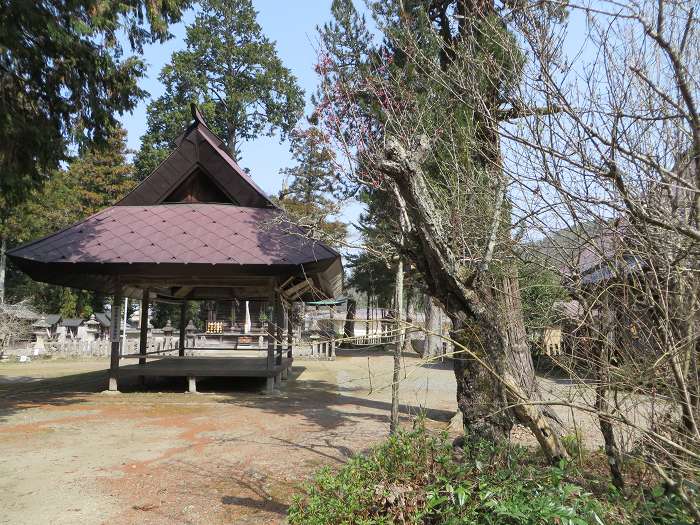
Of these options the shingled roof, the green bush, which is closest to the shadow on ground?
the shingled roof

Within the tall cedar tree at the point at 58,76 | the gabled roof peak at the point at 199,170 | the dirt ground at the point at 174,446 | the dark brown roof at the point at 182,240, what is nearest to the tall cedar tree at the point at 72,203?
the gabled roof peak at the point at 199,170

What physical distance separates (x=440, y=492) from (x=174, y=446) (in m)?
4.84

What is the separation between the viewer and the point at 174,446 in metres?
7.09

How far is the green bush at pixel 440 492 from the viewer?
2.86 metres

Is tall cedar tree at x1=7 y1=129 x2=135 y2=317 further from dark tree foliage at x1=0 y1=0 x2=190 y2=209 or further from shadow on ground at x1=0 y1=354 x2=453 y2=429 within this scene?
dark tree foliage at x1=0 y1=0 x2=190 y2=209

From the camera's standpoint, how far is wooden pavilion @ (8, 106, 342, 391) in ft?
34.7

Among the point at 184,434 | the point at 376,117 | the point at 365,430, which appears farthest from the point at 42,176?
the point at 365,430

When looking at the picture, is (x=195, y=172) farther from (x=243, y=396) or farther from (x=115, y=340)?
(x=243, y=396)

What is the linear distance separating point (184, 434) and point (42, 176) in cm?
512

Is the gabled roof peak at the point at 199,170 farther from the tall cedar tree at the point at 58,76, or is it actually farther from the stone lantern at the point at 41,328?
the stone lantern at the point at 41,328

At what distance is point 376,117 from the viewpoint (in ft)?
27.3

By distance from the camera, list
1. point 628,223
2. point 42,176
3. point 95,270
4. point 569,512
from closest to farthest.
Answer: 1. point 569,512
2. point 628,223
3. point 42,176
4. point 95,270

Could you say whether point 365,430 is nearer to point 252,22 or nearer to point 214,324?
point 214,324

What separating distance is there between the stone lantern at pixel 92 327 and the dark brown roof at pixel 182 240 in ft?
93.8
